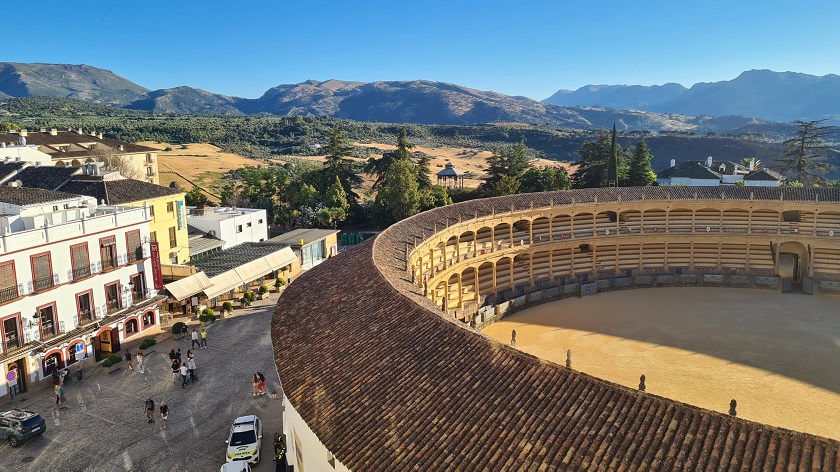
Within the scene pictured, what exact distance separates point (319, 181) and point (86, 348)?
140 ft

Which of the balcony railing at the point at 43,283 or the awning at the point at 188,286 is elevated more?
the balcony railing at the point at 43,283

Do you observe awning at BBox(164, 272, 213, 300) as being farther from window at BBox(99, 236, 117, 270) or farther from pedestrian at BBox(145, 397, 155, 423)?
pedestrian at BBox(145, 397, 155, 423)

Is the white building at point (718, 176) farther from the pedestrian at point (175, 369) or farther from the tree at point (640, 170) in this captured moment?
the pedestrian at point (175, 369)

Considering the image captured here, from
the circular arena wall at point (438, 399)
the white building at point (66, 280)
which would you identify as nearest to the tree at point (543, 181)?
the circular arena wall at point (438, 399)

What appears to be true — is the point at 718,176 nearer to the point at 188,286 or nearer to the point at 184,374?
the point at 188,286

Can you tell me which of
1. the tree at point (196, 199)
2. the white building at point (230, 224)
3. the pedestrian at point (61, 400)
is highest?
the tree at point (196, 199)

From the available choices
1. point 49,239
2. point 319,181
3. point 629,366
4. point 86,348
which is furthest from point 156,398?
point 319,181

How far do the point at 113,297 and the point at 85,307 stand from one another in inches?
84.5

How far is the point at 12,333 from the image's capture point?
28984 millimetres

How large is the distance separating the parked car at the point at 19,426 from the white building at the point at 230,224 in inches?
1072

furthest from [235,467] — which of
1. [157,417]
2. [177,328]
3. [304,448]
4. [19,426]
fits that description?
[177,328]

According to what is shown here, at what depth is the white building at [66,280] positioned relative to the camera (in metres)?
29.2

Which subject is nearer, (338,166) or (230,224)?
(230,224)

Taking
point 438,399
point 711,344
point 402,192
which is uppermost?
point 402,192
